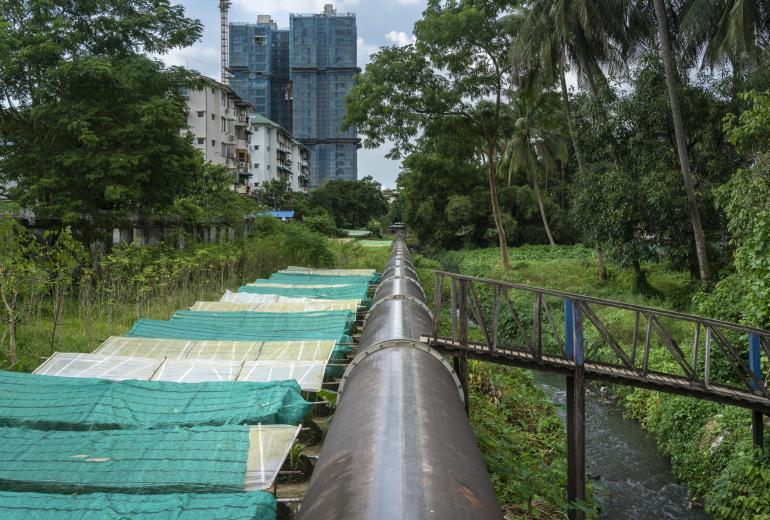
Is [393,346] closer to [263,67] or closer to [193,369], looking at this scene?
[193,369]

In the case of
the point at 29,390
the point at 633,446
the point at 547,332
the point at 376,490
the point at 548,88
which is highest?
the point at 548,88

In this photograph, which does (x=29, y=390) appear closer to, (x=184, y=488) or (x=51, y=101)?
(x=184, y=488)

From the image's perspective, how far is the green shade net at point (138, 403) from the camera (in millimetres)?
5777

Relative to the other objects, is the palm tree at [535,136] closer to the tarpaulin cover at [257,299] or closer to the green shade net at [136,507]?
the tarpaulin cover at [257,299]

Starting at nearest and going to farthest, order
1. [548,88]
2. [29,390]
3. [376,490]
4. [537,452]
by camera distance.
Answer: [376,490]
[29,390]
[537,452]
[548,88]

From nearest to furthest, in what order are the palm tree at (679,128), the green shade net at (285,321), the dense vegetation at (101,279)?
the dense vegetation at (101,279)
the green shade net at (285,321)
the palm tree at (679,128)

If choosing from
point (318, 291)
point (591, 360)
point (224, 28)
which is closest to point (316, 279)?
point (318, 291)

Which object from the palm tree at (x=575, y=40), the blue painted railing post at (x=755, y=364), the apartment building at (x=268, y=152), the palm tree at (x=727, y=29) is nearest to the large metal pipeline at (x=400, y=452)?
the blue painted railing post at (x=755, y=364)

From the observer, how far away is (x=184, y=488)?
4438 millimetres

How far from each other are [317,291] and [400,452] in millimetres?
12416

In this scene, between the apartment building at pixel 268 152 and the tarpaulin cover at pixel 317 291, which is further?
the apartment building at pixel 268 152

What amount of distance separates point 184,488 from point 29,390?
3054mm

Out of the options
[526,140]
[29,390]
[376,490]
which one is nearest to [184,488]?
[376,490]

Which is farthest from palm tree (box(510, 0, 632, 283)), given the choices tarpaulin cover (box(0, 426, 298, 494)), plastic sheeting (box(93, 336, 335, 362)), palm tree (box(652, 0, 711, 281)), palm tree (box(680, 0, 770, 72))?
tarpaulin cover (box(0, 426, 298, 494))
